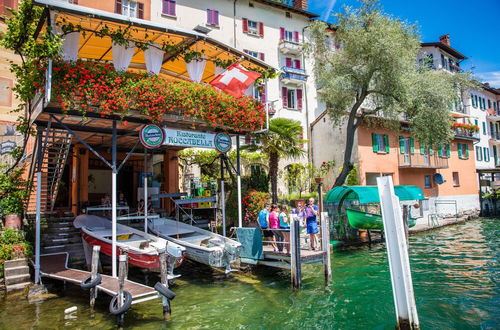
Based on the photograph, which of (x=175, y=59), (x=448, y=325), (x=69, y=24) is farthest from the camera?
(x=175, y=59)

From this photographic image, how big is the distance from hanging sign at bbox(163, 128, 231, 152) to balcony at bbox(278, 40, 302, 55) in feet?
65.5

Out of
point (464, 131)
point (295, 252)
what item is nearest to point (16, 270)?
point (295, 252)

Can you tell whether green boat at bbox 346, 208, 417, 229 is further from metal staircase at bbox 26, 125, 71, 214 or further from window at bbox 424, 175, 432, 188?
window at bbox 424, 175, 432, 188

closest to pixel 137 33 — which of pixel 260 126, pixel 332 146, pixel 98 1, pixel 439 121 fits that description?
pixel 260 126

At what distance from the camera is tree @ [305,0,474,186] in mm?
21594

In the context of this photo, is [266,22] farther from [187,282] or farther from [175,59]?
[187,282]

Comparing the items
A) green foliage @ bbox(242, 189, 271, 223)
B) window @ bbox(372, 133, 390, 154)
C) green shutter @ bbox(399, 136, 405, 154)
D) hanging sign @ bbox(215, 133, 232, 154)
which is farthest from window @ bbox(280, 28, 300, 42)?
hanging sign @ bbox(215, 133, 232, 154)

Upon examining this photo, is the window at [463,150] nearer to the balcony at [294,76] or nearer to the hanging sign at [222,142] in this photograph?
the balcony at [294,76]

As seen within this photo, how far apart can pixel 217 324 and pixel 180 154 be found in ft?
51.1

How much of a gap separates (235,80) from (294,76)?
61.3ft

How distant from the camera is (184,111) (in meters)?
12.4

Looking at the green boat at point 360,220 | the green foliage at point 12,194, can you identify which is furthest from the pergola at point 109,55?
the green boat at point 360,220

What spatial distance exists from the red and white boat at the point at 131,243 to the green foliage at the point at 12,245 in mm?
1702

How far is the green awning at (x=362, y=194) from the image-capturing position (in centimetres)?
1952
